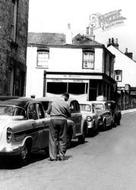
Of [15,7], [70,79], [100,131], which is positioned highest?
[15,7]

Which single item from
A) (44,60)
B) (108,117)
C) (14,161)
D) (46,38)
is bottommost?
(14,161)

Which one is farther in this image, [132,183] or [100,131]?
[100,131]

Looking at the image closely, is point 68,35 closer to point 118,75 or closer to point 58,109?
point 118,75

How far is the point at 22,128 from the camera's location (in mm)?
10578

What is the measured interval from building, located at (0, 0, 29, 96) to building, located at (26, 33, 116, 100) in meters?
16.9

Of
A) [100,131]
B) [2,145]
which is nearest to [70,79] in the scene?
[100,131]

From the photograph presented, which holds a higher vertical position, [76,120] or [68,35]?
[68,35]

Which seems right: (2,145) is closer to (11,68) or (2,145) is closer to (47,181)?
(47,181)

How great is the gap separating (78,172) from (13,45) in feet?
44.7

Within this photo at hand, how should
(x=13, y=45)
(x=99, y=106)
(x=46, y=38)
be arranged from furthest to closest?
(x=46, y=38)
(x=99, y=106)
(x=13, y=45)

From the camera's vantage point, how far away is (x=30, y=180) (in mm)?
8617

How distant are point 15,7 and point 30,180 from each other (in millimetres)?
→ 15272

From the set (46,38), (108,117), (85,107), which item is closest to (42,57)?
(46,38)

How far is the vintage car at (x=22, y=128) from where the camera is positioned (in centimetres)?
1008
